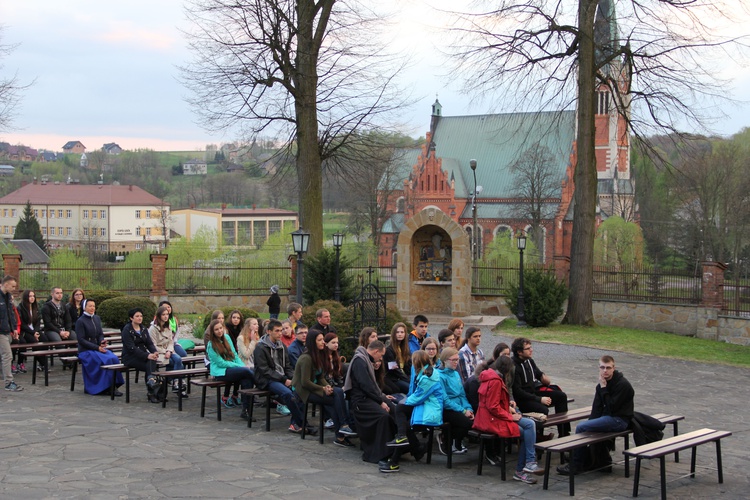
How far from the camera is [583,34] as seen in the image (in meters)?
24.2

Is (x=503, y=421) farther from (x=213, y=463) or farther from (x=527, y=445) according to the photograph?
(x=213, y=463)

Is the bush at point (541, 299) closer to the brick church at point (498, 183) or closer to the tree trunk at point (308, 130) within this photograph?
the tree trunk at point (308, 130)

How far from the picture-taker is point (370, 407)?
9.02 m

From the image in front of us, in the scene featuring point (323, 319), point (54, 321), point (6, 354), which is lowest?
point (6, 354)

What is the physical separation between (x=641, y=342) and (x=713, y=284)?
14.2ft

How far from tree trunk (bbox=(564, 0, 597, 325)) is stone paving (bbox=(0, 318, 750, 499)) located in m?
12.6

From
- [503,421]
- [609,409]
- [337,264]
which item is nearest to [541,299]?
[337,264]

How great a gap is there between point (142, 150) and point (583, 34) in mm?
153230

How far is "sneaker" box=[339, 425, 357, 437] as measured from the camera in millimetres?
9625

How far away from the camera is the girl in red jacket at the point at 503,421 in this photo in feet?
27.6

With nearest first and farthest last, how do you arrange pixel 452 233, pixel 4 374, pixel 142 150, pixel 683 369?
pixel 4 374
pixel 683 369
pixel 452 233
pixel 142 150

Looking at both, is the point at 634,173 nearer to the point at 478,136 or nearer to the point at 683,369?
the point at 478,136

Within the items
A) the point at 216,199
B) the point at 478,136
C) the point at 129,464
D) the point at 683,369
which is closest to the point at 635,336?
the point at 683,369

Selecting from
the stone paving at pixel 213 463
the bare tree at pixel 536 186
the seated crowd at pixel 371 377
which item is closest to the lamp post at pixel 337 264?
the seated crowd at pixel 371 377
